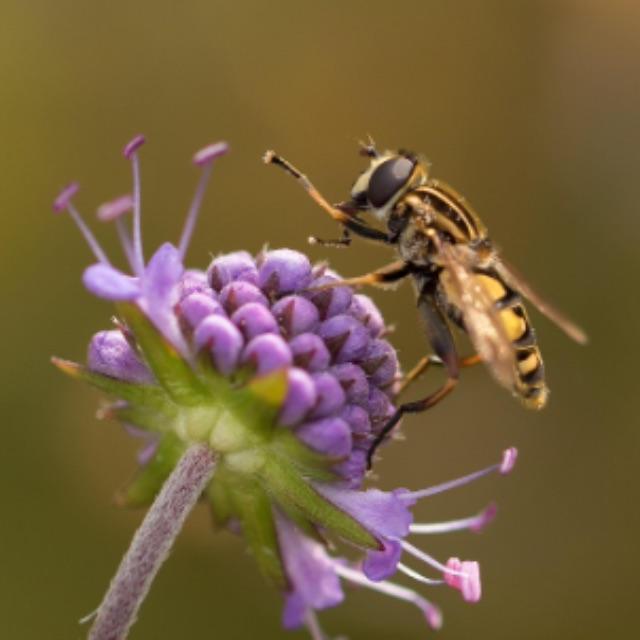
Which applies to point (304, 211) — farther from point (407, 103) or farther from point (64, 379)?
point (64, 379)

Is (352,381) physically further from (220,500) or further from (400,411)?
(220,500)

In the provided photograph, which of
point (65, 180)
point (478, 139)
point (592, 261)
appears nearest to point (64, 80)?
point (65, 180)

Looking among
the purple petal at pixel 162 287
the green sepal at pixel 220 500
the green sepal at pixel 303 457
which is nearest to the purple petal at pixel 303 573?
the green sepal at pixel 220 500

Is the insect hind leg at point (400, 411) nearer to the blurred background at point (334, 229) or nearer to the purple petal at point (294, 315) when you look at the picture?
the purple petal at point (294, 315)

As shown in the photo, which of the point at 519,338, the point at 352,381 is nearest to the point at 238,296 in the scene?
the point at 352,381

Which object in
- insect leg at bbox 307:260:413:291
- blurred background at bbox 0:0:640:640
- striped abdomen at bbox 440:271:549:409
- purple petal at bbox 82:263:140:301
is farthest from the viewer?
blurred background at bbox 0:0:640:640

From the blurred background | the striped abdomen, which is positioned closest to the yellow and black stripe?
the striped abdomen

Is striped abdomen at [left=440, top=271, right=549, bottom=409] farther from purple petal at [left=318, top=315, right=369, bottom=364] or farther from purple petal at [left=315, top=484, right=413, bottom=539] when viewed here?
purple petal at [left=315, top=484, right=413, bottom=539]
